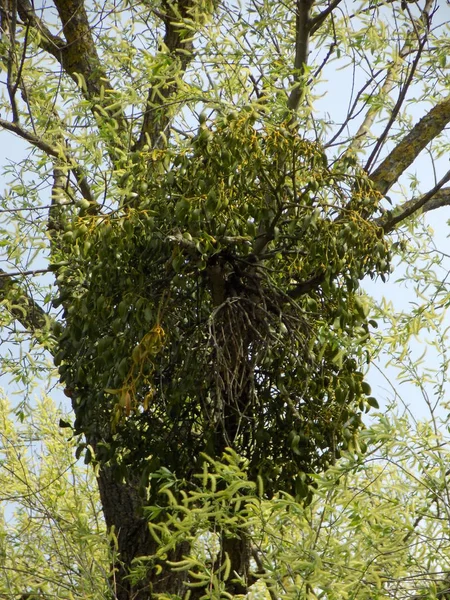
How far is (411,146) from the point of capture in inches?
120

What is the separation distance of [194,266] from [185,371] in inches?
10.3

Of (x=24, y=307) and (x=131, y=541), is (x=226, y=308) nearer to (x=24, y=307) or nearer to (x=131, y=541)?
(x=131, y=541)

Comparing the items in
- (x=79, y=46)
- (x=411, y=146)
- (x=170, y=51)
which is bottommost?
(x=411, y=146)

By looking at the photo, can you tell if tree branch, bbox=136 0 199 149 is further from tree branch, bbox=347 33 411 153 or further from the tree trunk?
the tree trunk

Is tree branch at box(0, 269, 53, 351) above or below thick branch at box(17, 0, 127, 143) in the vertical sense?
below

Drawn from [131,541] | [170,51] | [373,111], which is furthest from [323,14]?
[131,541]

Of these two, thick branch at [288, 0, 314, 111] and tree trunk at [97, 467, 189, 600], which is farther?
tree trunk at [97, 467, 189, 600]

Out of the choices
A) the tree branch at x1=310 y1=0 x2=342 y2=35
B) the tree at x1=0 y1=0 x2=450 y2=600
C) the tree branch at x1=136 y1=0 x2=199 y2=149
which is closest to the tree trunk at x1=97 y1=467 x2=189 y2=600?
the tree at x1=0 y1=0 x2=450 y2=600

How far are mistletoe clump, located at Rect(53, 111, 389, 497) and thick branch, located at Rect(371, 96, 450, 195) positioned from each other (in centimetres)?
58

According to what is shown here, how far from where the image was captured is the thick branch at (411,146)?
300 centimetres

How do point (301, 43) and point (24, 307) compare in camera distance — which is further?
point (24, 307)

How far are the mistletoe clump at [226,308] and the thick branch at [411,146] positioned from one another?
1.91 feet

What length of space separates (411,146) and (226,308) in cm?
110

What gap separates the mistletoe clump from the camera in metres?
2.22
